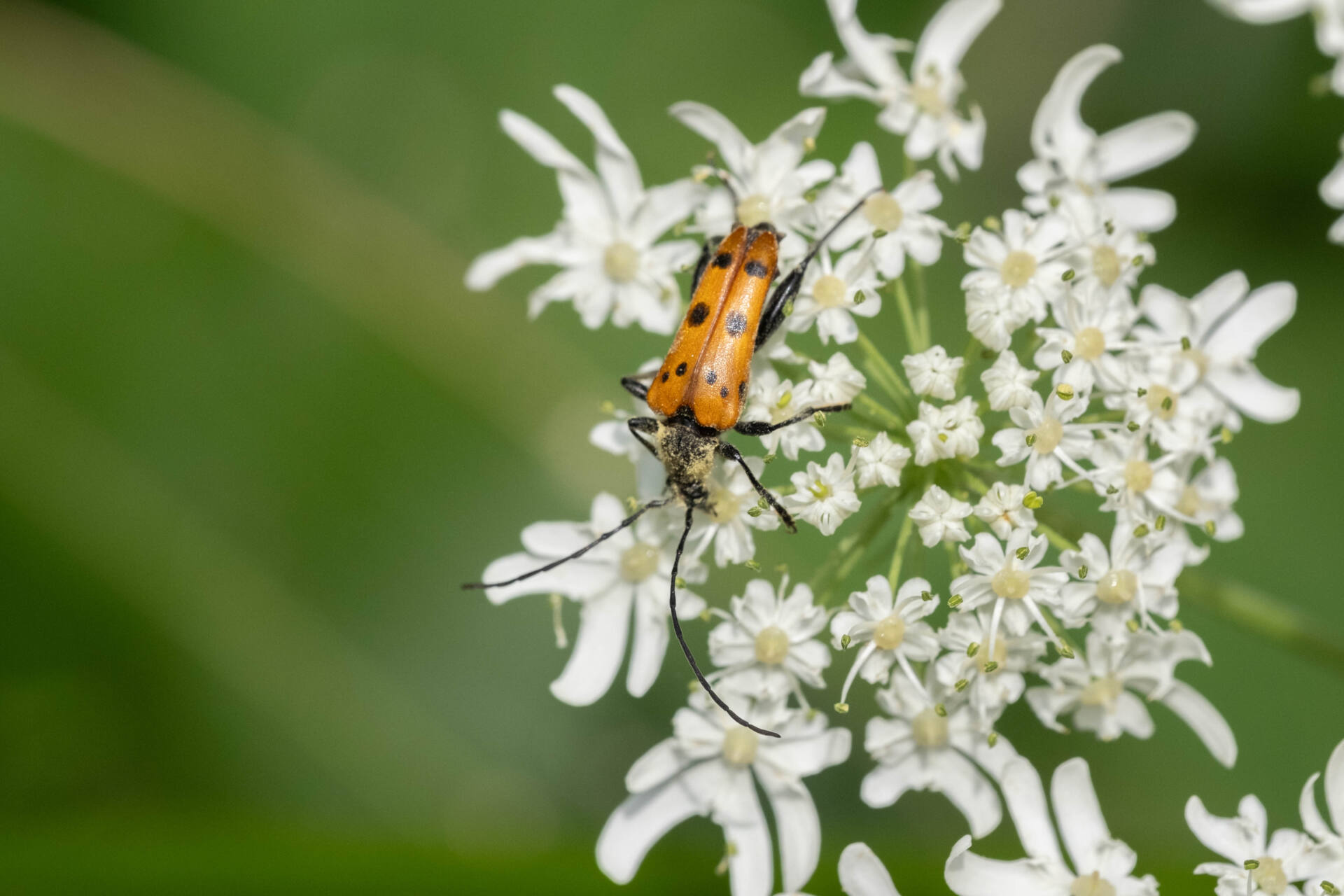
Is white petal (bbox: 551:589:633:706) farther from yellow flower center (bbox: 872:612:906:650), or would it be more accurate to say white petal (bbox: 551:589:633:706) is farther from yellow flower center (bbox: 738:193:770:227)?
yellow flower center (bbox: 738:193:770:227)

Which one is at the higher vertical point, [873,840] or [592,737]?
[592,737]

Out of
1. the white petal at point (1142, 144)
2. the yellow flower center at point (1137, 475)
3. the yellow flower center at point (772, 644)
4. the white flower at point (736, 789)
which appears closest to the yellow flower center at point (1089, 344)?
the yellow flower center at point (1137, 475)

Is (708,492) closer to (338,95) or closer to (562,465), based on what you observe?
(562,465)

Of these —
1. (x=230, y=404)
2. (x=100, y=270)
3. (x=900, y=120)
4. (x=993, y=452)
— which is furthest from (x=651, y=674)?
(x=100, y=270)

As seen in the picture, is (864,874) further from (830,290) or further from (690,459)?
(830,290)

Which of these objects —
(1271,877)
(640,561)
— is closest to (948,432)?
(640,561)

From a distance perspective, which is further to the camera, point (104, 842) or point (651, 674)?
point (104, 842)
